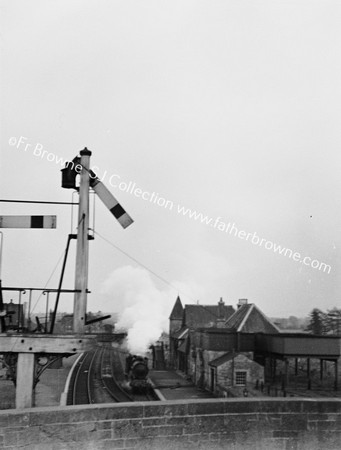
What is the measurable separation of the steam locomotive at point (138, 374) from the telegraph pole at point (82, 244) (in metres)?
21.4

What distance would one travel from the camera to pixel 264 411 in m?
5.81

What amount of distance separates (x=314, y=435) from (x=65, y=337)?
3.53 m

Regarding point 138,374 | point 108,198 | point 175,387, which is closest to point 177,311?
point 175,387

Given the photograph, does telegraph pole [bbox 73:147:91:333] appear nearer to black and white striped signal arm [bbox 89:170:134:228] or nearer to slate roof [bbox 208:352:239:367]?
black and white striped signal arm [bbox 89:170:134:228]

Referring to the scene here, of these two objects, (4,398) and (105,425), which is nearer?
(105,425)

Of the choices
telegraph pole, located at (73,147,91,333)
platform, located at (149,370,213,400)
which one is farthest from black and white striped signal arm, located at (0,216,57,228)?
platform, located at (149,370,213,400)

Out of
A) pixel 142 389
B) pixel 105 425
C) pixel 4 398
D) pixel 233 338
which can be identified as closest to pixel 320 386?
pixel 233 338

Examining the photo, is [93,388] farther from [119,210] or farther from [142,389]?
[119,210]

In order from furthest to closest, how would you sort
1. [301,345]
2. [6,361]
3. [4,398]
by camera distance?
1. [301,345]
2. [4,398]
3. [6,361]

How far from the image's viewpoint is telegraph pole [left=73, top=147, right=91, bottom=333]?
5.91m

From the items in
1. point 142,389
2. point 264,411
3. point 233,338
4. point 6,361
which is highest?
point 6,361

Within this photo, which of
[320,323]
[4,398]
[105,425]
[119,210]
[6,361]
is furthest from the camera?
[320,323]

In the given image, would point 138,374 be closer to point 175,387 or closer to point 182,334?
point 175,387

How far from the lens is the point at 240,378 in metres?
25.5
